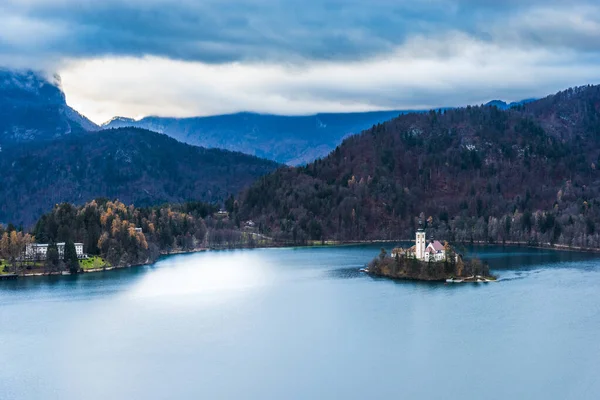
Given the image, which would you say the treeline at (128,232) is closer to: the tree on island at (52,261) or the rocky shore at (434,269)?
the tree on island at (52,261)

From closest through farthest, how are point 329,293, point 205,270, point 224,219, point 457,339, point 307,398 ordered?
1. point 307,398
2. point 457,339
3. point 329,293
4. point 205,270
5. point 224,219

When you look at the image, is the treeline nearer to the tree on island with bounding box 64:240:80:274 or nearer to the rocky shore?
the tree on island with bounding box 64:240:80:274

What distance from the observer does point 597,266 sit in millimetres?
108625

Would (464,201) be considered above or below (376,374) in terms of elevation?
above

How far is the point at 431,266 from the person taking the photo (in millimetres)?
93375

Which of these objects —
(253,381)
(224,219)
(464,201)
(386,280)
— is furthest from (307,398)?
(464,201)

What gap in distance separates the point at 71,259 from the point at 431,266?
42848 mm

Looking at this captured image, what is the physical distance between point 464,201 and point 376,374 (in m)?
144

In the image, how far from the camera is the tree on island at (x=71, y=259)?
339 feet

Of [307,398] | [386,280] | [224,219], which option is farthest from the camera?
[224,219]

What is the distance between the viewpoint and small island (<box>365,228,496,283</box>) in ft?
304

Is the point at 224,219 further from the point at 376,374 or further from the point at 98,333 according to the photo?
the point at 376,374

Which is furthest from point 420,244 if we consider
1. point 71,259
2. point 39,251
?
point 39,251

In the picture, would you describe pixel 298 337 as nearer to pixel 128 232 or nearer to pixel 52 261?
pixel 52 261
